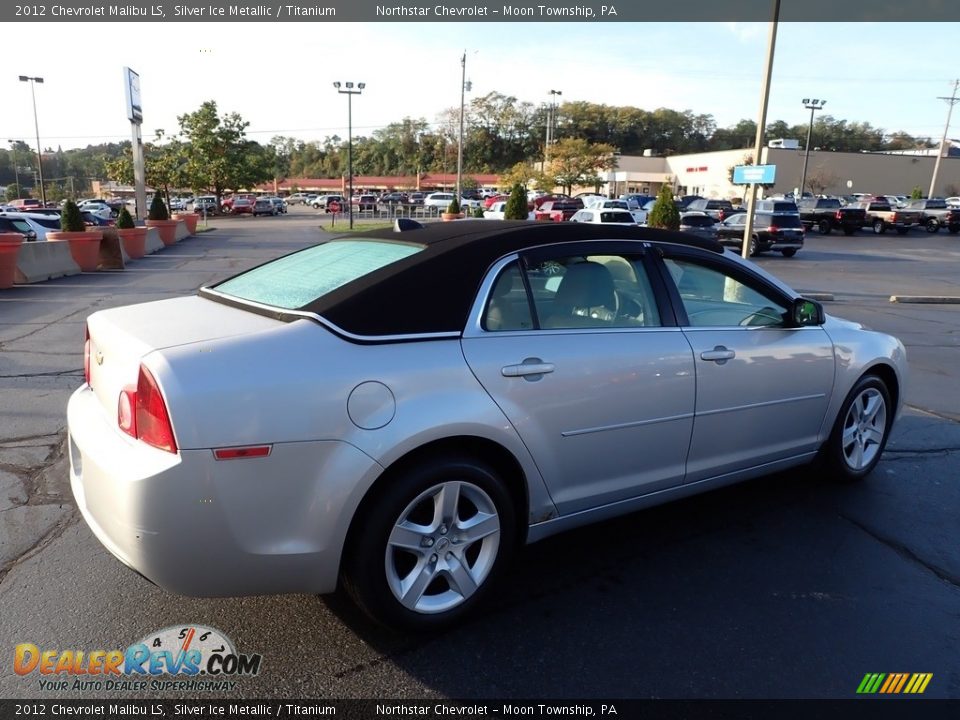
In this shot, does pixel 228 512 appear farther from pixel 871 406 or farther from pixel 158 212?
pixel 158 212

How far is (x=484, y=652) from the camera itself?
9.05 feet

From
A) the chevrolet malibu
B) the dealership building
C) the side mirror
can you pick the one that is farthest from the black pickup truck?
the chevrolet malibu

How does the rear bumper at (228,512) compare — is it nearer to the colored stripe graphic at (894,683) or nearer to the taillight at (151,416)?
the taillight at (151,416)

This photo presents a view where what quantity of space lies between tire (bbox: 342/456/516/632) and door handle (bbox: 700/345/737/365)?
1.30 meters

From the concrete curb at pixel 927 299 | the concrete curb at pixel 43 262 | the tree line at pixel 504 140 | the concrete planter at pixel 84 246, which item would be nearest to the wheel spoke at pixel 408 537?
the concrete curb at pixel 43 262

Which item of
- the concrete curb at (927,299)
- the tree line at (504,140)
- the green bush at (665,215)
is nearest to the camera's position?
the concrete curb at (927,299)

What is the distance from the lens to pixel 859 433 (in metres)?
4.50

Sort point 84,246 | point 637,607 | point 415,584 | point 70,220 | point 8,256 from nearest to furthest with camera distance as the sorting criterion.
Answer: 1. point 415,584
2. point 637,607
3. point 8,256
4. point 84,246
5. point 70,220

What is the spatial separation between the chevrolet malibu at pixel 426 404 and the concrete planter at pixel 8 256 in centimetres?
1160

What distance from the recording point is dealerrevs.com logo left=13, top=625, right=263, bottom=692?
2551mm

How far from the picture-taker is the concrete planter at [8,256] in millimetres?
12692

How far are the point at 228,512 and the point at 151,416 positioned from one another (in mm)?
423

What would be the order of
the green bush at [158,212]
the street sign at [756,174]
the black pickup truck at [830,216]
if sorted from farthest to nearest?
the black pickup truck at [830,216]
the green bush at [158,212]
the street sign at [756,174]

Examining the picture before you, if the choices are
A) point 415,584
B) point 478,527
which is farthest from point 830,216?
point 415,584
